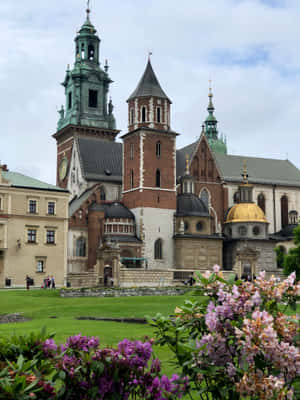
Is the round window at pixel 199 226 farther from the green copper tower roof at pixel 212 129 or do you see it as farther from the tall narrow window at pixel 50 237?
the green copper tower roof at pixel 212 129

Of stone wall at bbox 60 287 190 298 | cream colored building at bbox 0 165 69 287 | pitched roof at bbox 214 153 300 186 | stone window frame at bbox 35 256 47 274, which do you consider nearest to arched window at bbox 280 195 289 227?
pitched roof at bbox 214 153 300 186

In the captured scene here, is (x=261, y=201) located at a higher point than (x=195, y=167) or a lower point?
lower

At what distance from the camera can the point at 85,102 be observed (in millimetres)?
87625

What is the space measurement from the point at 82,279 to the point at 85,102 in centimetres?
3948

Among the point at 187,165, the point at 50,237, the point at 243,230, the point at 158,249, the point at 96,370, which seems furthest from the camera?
the point at 187,165

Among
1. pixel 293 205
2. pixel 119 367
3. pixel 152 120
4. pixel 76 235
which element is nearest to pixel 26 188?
pixel 76 235

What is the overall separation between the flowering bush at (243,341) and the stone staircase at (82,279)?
47.2m

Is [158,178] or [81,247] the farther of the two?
[158,178]

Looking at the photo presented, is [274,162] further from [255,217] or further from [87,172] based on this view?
[87,172]

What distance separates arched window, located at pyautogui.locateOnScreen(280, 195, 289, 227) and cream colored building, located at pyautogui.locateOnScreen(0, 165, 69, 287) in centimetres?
3634

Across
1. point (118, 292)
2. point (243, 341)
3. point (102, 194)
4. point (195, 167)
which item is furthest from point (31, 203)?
point (243, 341)

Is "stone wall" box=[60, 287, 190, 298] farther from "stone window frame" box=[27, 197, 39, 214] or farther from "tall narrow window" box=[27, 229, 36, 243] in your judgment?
"stone window frame" box=[27, 197, 39, 214]

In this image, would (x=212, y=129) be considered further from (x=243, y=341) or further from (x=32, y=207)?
(x=243, y=341)

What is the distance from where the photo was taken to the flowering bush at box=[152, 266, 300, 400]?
251 inches
